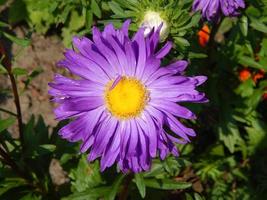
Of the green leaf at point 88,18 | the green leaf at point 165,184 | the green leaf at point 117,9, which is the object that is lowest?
the green leaf at point 165,184

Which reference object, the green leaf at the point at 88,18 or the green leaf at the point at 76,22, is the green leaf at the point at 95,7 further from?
the green leaf at the point at 76,22

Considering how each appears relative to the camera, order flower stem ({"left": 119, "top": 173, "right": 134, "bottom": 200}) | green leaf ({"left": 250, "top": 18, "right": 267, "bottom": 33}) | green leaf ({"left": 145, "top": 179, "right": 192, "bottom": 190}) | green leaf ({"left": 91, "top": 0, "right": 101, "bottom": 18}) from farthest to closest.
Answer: green leaf ({"left": 250, "top": 18, "right": 267, "bottom": 33}), green leaf ({"left": 91, "top": 0, "right": 101, "bottom": 18}), green leaf ({"left": 145, "top": 179, "right": 192, "bottom": 190}), flower stem ({"left": 119, "top": 173, "right": 134, "bottom": 200})

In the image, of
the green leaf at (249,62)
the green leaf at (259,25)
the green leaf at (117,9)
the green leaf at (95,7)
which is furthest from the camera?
the green leaf at (249,62)

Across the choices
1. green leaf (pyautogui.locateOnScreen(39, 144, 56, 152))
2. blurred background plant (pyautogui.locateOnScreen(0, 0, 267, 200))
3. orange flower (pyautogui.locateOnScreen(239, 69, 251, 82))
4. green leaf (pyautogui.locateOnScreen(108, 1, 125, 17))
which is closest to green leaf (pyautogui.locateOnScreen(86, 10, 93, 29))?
blurred background plant (pyautogui.locateOnScreen(0, 0, 267, 200))

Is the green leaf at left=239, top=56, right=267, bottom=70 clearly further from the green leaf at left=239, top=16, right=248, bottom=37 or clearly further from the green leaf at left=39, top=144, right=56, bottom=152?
the green leaf at left=39, top=144, right=56, bottom=152

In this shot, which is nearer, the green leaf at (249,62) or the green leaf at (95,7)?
the green leaf at (95,7)

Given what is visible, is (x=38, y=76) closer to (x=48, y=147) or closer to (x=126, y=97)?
(x=48, y=147)

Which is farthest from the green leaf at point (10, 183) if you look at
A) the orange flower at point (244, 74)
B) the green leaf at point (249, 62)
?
the orange flower at point (244, 74)
